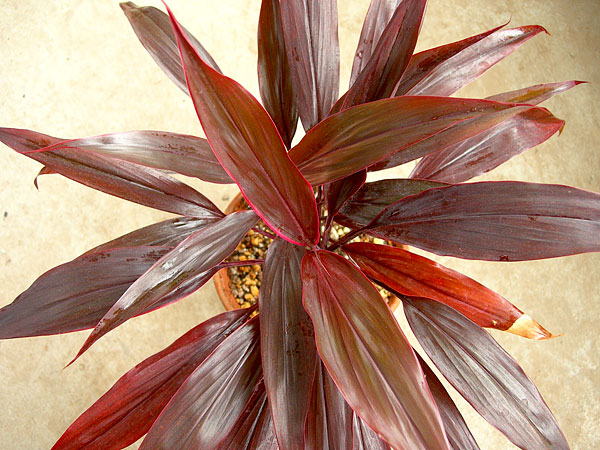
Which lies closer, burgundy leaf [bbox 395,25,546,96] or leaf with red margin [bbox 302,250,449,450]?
leaf with red margin [bbox 302,250,449,450]

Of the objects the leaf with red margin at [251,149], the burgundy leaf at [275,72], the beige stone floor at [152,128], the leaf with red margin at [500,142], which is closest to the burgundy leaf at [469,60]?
the leaf with red margin at [500,142]

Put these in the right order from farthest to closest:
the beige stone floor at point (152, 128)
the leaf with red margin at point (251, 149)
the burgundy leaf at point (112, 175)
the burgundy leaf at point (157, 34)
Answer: the beige stone floor at point (152, 128) → the burgundy leaf at point (157, 34) → the burgundy leaf at point (112, 175) → the leaf with red margin at point (251, 149)

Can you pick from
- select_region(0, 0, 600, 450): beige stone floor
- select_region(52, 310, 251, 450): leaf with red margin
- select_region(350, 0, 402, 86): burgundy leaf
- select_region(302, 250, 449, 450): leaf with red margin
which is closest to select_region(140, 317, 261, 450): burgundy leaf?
select_region(52, 310, 251, 450): leaf with red margin

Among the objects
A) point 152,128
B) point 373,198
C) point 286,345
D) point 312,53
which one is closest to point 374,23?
point 312,53

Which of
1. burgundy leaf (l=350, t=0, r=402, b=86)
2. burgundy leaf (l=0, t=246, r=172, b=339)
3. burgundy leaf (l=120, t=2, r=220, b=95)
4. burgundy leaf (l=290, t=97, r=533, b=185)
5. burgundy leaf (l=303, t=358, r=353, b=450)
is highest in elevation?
burgundy leaf (l=120, t=2, r=220, b=95)

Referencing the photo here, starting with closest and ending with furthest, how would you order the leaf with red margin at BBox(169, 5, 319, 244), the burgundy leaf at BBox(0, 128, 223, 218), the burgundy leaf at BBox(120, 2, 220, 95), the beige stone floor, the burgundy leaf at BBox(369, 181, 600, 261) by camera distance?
the leaf with red margin at BBox(169, 5, 319, 244) < the burgundy leaf at BBox(369, 181, 600, 261) < the burgundy leaf at BBox(0, 128, 223, 218) < the burgundy leaf at BBox(120, 2, 220, 95) < the beige stone floor

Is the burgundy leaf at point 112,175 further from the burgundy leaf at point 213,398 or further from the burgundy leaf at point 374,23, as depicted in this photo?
the burgundy leaf at point 374,23

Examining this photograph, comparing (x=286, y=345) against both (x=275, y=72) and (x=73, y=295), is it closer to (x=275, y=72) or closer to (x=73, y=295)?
(x=73, y=295)

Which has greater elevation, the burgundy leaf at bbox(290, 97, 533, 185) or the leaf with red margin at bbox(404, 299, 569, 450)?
the burgundy leaf at bbox(290, 97, 533, 185)

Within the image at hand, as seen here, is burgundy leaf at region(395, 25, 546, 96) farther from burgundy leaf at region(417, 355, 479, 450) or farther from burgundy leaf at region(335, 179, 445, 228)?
burgundy leaf at region(417, 355, 479, 450)
